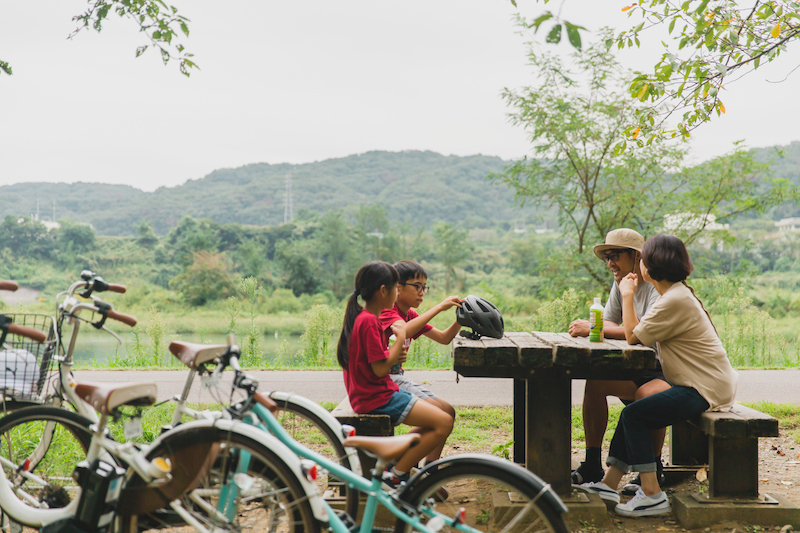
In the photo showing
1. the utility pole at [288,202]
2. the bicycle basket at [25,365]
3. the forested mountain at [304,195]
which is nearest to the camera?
the bicycle basket at [25,365]

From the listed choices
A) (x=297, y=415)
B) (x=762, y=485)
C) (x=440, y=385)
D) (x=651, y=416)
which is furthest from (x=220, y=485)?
(x=440, y=385)

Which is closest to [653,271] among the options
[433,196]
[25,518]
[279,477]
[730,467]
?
[730,467]

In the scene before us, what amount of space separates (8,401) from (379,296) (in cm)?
167

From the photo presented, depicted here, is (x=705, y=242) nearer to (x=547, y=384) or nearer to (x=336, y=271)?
(x=547, y=384)

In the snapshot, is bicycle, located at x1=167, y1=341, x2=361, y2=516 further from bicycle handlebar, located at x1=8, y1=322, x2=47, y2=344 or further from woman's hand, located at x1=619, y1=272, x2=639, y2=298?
woman's hand, located at x1=619, y1=272, x2=639, y2=298

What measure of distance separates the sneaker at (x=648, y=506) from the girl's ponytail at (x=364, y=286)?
61.7 inches

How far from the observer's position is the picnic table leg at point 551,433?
303cm

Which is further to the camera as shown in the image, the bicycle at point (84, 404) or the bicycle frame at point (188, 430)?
the bicycle at point (84, 404)

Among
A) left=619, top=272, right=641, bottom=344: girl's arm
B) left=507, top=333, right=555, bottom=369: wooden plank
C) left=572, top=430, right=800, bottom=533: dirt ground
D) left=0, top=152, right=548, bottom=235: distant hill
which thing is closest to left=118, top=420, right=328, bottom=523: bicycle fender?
left=507, top=333, right=555, bottom=369: wooden plank

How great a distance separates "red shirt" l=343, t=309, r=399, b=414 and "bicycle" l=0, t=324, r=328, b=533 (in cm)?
84

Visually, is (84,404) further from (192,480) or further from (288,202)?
(288,202)

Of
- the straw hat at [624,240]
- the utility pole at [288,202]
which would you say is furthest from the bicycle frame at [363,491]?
the utility pole at [288,202]

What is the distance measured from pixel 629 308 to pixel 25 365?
284 cm

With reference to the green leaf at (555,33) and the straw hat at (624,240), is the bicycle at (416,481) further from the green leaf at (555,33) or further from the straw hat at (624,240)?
the straw hat at (624,240)
